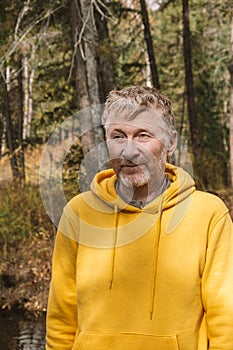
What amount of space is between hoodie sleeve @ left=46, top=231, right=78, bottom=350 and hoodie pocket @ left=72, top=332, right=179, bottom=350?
113 mm

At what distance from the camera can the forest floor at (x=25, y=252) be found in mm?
10477

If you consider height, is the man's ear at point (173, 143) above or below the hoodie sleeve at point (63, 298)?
above

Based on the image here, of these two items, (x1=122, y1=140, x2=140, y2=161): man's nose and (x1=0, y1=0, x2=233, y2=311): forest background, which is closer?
(x1=122, y1=140, x2=140, y2=161): man's nose

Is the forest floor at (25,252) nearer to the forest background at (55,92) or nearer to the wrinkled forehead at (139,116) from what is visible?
the forest background at (55,92)

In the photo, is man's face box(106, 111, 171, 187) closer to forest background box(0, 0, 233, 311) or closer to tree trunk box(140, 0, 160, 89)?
forest background box(0, 0, 233, 311)

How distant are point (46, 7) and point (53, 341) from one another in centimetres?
1007

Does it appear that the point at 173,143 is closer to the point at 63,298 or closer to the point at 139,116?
the point at 139,116

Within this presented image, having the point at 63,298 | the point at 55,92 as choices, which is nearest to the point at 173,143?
the point at 63,298

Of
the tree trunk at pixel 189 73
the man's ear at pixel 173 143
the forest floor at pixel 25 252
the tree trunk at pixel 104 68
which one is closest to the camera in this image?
the man's ear at pixel 173 143

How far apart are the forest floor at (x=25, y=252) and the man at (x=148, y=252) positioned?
8048mm

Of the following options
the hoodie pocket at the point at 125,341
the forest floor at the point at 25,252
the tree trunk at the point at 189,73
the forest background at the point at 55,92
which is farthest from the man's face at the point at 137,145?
the tree trunk at the point at 189,73

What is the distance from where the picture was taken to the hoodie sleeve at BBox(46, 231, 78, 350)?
8.00ft

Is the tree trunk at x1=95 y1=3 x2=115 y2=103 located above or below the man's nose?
above

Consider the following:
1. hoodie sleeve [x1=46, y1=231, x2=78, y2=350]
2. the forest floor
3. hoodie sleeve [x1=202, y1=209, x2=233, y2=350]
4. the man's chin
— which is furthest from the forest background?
hoodie sleeve [x1=202, y1=209, x2=233, y2=350]
